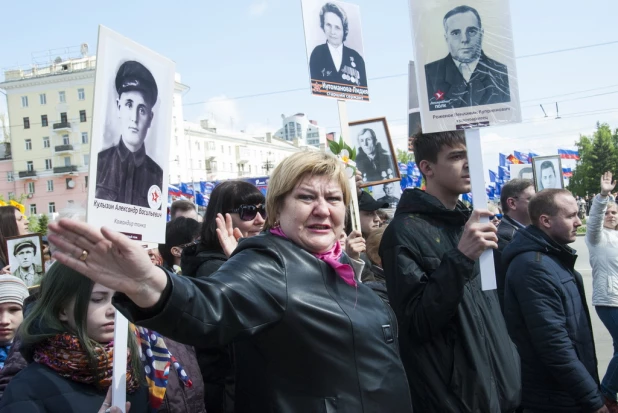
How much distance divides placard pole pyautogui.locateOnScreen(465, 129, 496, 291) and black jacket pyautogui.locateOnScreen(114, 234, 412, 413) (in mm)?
941

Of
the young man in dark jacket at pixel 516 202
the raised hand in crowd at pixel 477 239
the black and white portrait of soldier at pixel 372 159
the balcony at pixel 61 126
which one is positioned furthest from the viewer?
the balcony at pixel 61 126

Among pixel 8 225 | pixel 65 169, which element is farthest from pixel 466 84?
pixel 65 169

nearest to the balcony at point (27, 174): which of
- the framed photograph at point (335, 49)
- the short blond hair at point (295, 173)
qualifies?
the framed photograph at point (335, 49)

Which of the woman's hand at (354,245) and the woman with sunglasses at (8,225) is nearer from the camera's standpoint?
the woman's hand at (354,245)

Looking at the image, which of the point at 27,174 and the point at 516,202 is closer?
the point at 516,202

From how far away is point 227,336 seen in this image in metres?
1.80

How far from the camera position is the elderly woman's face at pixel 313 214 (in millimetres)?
2182

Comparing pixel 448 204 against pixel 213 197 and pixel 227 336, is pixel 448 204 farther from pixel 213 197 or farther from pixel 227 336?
pixel 227 336

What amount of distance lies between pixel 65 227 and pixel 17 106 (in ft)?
278

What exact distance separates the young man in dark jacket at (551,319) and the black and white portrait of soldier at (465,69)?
51.0 inches

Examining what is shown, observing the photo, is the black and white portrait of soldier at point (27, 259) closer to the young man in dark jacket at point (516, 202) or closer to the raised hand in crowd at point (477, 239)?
the raised hand in crowd at point (477, 239)

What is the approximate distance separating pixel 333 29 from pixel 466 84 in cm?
262

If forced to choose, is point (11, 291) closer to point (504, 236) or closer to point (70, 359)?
point (70, 359)

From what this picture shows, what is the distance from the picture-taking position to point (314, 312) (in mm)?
1996
